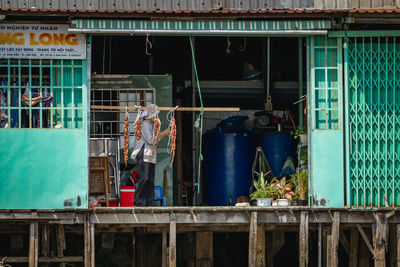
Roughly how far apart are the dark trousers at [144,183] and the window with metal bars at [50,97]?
4.00ft

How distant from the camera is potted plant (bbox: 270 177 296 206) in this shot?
13867 mm

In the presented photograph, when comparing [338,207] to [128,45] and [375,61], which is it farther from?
[128,45]

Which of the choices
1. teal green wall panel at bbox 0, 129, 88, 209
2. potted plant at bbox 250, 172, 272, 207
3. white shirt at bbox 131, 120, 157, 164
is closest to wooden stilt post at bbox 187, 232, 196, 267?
potted plant at bbox 250, 172, 272, 207

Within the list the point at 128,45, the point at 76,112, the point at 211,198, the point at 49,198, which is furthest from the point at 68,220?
the point at 128,45

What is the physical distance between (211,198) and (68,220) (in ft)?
11.5

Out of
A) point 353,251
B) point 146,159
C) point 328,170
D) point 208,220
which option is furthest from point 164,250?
point 353,251

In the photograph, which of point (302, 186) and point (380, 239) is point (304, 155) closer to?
point (302, 186)

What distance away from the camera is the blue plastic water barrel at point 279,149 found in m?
15.8

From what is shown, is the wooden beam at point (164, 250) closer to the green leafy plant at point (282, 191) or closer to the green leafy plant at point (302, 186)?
the green leafy plant at point (282, 191)

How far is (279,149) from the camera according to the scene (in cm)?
1588

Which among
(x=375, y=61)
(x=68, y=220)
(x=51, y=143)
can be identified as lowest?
(x=68, y=220)

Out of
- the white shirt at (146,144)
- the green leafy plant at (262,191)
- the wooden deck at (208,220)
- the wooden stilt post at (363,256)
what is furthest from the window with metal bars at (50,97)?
the wooden stilt post at (363,256)

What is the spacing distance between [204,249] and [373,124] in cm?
396

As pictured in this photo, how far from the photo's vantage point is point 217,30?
13.3m
